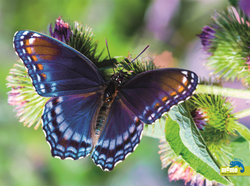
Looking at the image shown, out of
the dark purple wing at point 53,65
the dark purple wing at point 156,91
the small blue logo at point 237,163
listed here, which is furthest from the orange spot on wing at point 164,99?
the small blue logo at point 237,163

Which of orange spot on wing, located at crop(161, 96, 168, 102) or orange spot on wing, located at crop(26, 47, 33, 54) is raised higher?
orange spot on wing, located at crop(26, 47, 33, 54)

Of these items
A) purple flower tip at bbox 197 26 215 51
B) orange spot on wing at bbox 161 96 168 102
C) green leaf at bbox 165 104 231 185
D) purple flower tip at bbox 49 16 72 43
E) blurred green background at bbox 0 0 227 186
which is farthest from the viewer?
blurred green background at bbox 0 0 227 186

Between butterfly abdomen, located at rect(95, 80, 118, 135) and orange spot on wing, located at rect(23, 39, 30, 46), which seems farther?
butterfly abdomen, located at rect(95, 80, 118, 135)

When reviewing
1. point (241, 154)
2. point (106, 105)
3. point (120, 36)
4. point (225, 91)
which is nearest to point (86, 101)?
point (106, 105)

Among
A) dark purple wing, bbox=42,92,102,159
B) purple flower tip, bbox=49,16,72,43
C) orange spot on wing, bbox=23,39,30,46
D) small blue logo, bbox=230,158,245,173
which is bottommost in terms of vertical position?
small blue logo, bbox=230,158,245,173

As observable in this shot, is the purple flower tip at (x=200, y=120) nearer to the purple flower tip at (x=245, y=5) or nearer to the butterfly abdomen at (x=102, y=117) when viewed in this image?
the butterfly abdomen at (x=102, y=117)

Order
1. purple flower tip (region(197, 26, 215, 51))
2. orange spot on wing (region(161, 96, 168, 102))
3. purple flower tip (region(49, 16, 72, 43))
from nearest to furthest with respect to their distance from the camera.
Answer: orange spot on wing (region(161, 96, 168, 102)) < purple flower tip (region(49, 16, 72, 43)) < purple flower tip (region(197, 26, 215, 51))

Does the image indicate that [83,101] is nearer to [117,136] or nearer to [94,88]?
[94,88]

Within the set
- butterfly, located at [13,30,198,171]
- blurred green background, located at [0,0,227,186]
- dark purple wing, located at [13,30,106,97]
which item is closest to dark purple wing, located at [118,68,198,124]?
butterfly, located at [13,30,198,171]

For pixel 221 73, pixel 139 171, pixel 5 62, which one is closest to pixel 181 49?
pixel 221 73

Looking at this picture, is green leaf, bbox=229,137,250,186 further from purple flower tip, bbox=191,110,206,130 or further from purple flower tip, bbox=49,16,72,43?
purple flower tip, bbox=49,16,72,43
